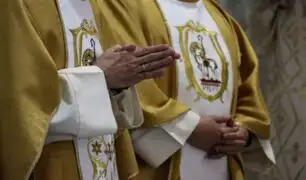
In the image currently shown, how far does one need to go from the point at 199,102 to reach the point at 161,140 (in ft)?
0.46

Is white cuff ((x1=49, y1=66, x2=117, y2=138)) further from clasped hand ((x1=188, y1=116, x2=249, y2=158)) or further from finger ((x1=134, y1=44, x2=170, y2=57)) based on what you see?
clasped hand ((x1=188, y1=116, x2=249, y2=158))

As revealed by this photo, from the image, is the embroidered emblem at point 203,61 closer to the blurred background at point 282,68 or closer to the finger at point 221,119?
the finger at point 221,119

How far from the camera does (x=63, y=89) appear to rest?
1.02 m

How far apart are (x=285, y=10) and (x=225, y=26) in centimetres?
58

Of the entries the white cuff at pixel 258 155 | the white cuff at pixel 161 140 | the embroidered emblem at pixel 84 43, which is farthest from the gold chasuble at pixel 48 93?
the white cuff at pixel 258 155

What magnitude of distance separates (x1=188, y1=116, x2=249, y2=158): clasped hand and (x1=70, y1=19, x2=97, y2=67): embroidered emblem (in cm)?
35

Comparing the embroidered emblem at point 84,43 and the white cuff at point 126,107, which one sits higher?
the embroidered emblem at point 84,43

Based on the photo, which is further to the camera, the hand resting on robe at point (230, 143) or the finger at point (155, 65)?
the hand resting on robe at point (230, 143)

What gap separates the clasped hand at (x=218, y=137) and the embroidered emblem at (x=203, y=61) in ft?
0.20

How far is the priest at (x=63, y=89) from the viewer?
0.94 metres

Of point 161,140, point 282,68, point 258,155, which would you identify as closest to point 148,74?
point 161,140

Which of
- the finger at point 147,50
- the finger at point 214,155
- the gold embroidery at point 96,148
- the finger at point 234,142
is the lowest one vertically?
the finger at point 214,155

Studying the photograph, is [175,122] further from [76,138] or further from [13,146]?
[13,146]

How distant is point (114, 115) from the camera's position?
1130 millimetres
